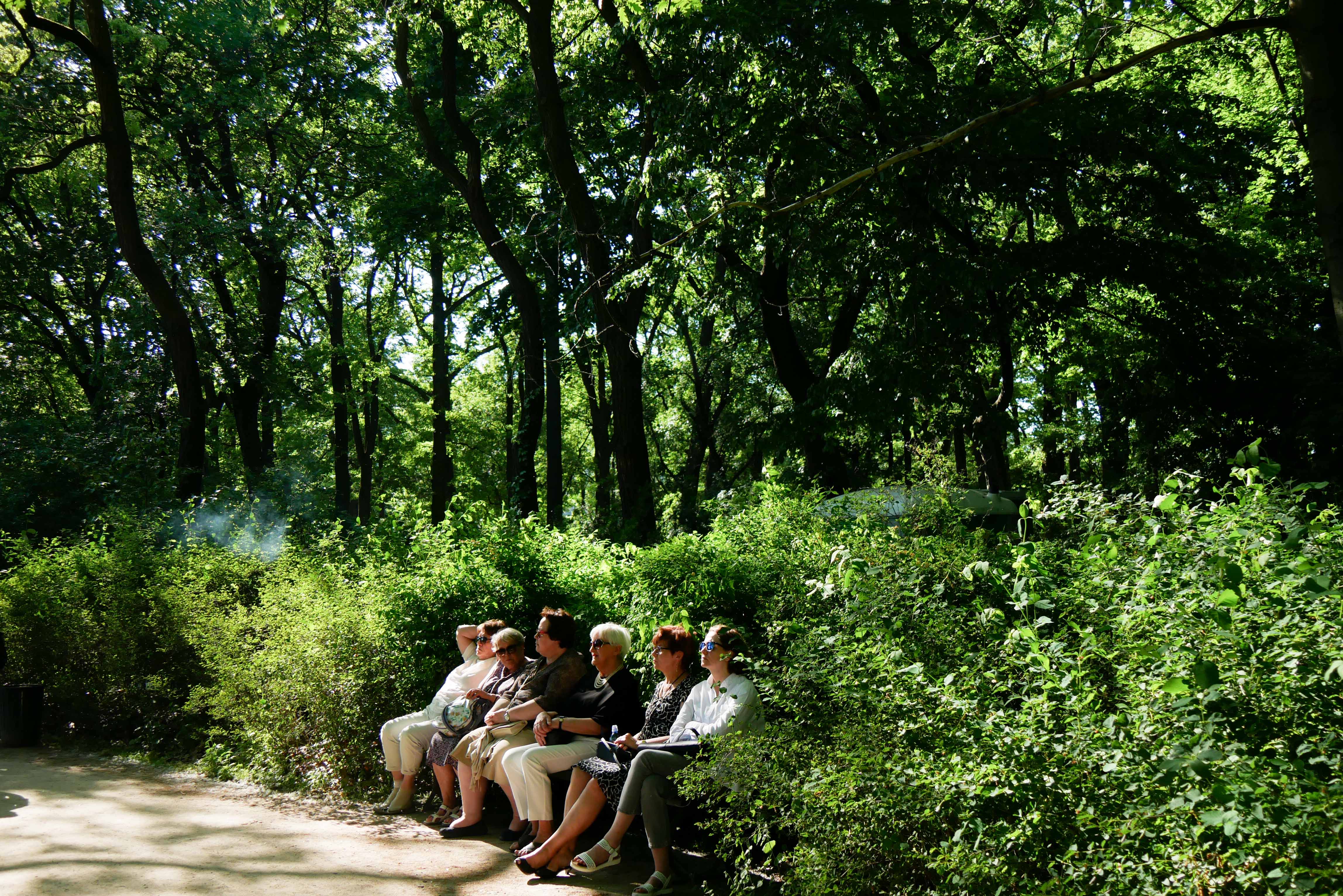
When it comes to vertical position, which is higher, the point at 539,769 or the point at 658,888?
the point at 539,769

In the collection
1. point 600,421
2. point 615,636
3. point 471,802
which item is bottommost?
point 471,802

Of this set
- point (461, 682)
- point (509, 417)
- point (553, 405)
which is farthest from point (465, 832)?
point (509, 417)

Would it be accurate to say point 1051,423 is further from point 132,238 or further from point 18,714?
point 18,714

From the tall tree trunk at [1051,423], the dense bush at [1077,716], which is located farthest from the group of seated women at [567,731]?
the tall tree trunk at [1051,423]

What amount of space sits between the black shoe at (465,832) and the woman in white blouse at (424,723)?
26.9 inches

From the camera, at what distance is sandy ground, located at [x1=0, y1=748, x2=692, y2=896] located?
211 inches

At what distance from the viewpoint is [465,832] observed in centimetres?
648

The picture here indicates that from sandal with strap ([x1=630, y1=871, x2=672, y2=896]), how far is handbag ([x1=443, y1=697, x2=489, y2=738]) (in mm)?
1973

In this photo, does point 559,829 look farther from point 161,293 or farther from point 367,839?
point 161,293

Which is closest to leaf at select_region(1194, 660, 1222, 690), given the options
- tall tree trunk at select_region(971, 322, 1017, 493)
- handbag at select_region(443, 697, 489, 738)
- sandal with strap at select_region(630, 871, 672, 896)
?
sandal with strap at select_region(630, 871, 672, 896)

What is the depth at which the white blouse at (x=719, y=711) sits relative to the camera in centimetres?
512

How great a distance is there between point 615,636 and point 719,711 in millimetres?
969

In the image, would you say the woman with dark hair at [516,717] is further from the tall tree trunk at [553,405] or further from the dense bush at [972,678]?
the tall tree trunk at [553,405]

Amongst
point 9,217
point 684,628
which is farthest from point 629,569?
point 9,217
